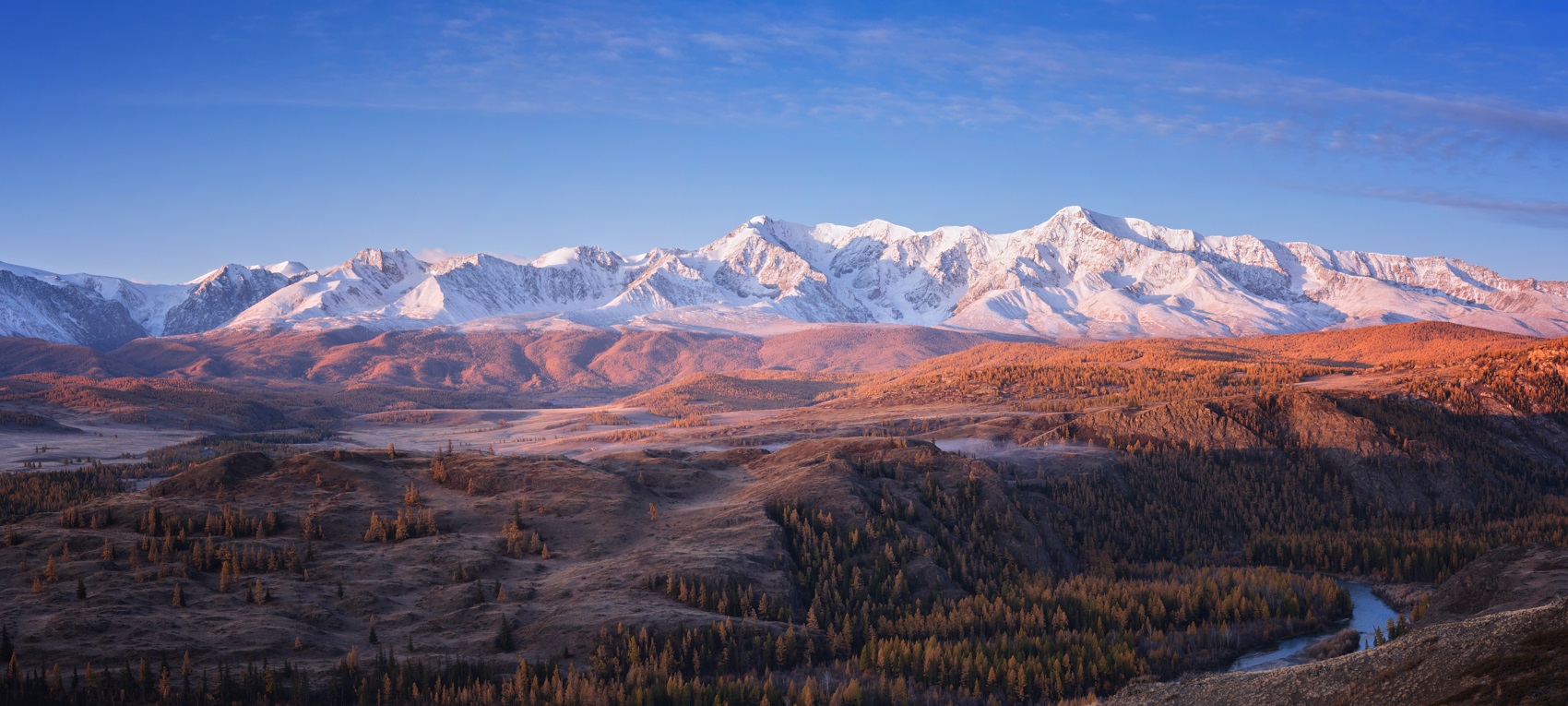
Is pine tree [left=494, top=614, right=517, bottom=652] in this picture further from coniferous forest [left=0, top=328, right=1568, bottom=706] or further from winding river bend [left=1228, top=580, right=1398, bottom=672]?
winding river bend [left=1228, top=580, right=1398, bottom=672]

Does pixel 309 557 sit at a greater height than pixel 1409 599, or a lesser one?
greater

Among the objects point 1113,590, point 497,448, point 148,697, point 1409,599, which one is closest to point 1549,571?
point 1409,599

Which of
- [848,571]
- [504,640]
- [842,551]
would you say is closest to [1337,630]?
[848,571]

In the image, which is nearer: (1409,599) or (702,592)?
(702,592)

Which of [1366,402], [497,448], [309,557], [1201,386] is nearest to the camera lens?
[309,557]

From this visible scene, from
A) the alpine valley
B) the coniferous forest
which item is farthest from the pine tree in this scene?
the alpine valley

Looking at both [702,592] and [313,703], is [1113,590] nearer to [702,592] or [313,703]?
[702,592]
